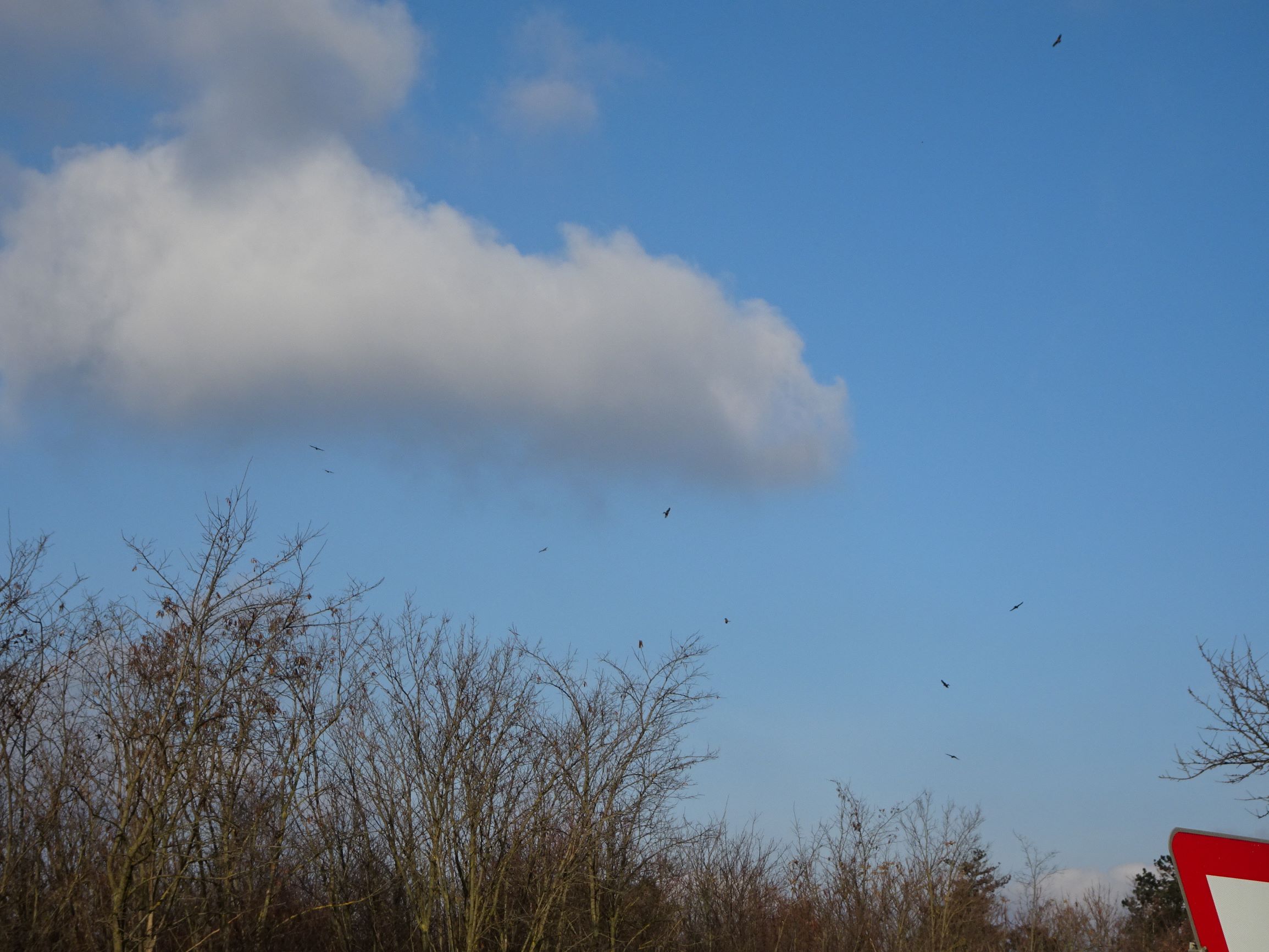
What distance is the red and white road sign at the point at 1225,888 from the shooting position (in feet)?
8.14

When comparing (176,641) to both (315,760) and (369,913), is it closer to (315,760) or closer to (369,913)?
(315,760)

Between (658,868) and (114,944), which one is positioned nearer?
(114,944)

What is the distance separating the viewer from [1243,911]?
2494 mm

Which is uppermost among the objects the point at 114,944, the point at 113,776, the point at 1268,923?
the point at 113,776

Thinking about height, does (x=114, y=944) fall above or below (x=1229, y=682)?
below

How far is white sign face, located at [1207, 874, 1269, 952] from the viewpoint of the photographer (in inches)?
97.7

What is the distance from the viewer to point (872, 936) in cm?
3772

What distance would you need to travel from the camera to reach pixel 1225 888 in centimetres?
252

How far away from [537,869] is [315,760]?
5.94 meters

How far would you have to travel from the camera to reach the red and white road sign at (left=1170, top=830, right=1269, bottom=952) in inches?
97.7

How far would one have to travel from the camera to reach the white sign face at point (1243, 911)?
248cm

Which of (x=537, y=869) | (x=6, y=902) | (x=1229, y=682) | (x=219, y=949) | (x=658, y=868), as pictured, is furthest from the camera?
(x=658, y=868)

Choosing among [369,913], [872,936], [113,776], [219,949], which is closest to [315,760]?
[369,913]

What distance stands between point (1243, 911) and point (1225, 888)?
0.06m
